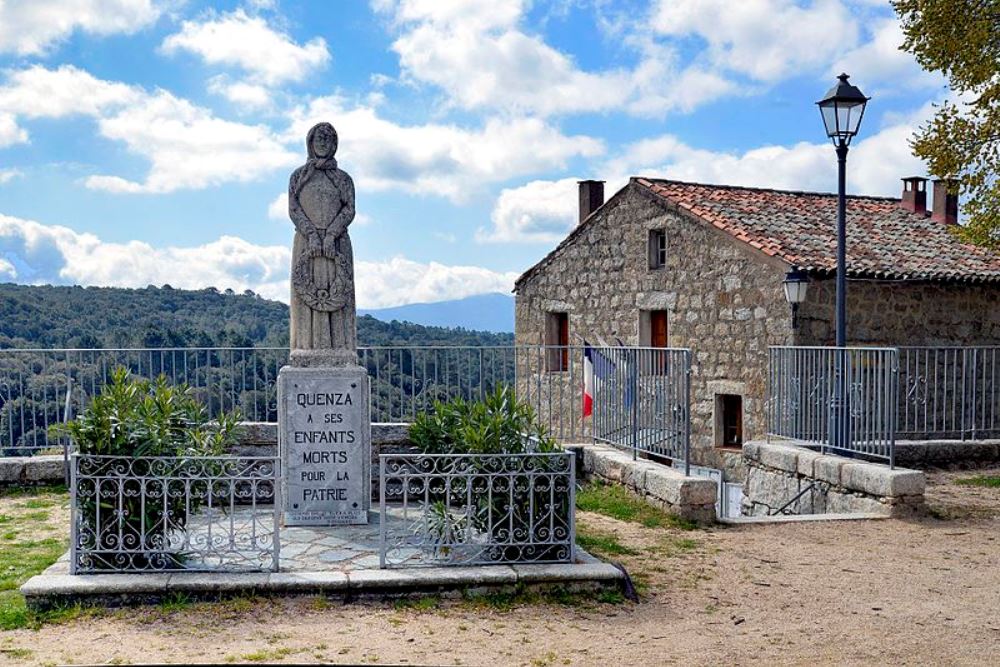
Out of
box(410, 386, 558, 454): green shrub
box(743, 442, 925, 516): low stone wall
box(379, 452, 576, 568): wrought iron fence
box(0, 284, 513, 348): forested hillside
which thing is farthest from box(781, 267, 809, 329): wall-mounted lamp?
box(379, 452, 576, 568): wrought iron fence

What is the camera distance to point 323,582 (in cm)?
539

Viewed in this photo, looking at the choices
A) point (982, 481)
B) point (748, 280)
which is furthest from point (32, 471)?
point (748, 280)

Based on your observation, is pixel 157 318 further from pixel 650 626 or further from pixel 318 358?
pixel 650 626

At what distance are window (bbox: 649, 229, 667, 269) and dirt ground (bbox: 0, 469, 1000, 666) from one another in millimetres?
12455

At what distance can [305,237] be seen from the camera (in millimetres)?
7293

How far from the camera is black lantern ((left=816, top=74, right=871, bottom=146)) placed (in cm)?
1007

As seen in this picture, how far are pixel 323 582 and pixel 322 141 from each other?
363 centimetres

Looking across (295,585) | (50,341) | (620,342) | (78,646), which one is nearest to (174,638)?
(78,646)

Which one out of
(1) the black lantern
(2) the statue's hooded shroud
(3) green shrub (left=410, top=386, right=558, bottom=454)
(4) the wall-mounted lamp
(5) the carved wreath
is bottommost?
(3) green shrub (left=410, top=386, right=558, bottom=454)

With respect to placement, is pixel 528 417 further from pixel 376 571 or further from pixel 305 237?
pixel 305 237

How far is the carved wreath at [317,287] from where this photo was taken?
7.27 metres

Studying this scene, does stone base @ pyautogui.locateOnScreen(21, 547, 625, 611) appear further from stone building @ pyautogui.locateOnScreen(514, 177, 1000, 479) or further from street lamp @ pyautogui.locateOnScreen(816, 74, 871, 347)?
stone building @ pyautogui.locateOnScreen(514, 177, 1000, 479)

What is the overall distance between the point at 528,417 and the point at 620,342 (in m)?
13.4

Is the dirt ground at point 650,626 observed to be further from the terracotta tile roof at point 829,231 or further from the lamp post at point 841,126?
the terracotta tile roof at point 829,231
